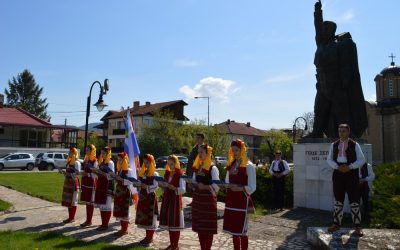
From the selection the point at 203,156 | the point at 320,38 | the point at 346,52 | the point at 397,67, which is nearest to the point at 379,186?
the point at 203,156

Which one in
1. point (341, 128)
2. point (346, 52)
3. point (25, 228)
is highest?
point (346, 52)

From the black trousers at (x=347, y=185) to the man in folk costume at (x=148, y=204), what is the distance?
3363 millimetres

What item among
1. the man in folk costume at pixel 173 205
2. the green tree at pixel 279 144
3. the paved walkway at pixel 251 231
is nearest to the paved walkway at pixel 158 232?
the paved walkway at pixel 251 231

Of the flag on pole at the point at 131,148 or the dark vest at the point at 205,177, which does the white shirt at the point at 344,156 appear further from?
the flag on pole at the point at 131,148

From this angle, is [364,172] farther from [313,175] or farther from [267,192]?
[267,192]

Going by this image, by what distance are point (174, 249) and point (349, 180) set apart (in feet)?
10.6

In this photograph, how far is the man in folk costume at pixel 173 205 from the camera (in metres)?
7.42

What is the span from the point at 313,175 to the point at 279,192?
1298 millimetres

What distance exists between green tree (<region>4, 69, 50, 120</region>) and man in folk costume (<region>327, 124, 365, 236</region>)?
65.6 metres

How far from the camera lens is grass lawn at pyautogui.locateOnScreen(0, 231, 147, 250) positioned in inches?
293

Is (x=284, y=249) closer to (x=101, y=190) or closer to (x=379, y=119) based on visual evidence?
(x=101, y=190)

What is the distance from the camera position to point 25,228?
9695 millimetres

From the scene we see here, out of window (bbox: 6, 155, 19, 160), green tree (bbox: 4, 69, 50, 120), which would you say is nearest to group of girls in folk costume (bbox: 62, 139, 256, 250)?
window (bbox: 6, 155, 19, 160)

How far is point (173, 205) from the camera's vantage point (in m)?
7.50
